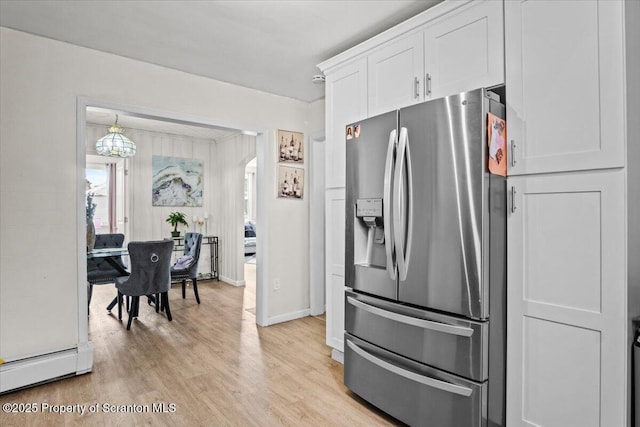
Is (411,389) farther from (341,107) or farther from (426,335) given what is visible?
(341,107)

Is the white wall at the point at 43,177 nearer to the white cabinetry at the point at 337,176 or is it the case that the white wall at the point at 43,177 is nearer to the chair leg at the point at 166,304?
the chair leg at the point at 166,304

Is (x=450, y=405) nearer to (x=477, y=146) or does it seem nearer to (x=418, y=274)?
(x=418, y=274)

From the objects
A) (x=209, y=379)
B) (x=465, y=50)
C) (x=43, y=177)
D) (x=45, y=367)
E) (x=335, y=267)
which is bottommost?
(x=209, y=379)

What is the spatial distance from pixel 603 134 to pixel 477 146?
0.49m

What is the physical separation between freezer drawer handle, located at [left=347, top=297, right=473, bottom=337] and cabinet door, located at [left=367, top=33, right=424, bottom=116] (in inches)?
53.2

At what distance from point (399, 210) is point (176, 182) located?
205 inches

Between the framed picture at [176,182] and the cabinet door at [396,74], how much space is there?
181 inches

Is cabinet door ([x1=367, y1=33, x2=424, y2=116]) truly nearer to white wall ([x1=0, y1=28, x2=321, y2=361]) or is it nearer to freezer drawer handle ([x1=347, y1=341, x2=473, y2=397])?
freezer drawer handle ([x1=347, y1=341, x2=473, y2=397])

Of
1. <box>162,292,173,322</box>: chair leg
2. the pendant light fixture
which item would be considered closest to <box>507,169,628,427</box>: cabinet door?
<box>162,292,173,322</box>: chair leg

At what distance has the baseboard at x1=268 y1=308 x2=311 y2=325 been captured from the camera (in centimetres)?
396

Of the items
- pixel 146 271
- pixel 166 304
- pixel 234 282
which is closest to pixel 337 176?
pixel 146 271

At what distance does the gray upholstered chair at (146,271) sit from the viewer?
3.69m

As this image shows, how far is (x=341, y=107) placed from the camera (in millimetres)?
2895

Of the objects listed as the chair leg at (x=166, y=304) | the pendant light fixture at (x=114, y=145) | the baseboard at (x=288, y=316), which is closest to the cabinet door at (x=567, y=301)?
the baseboard at (x=288, y=316)
